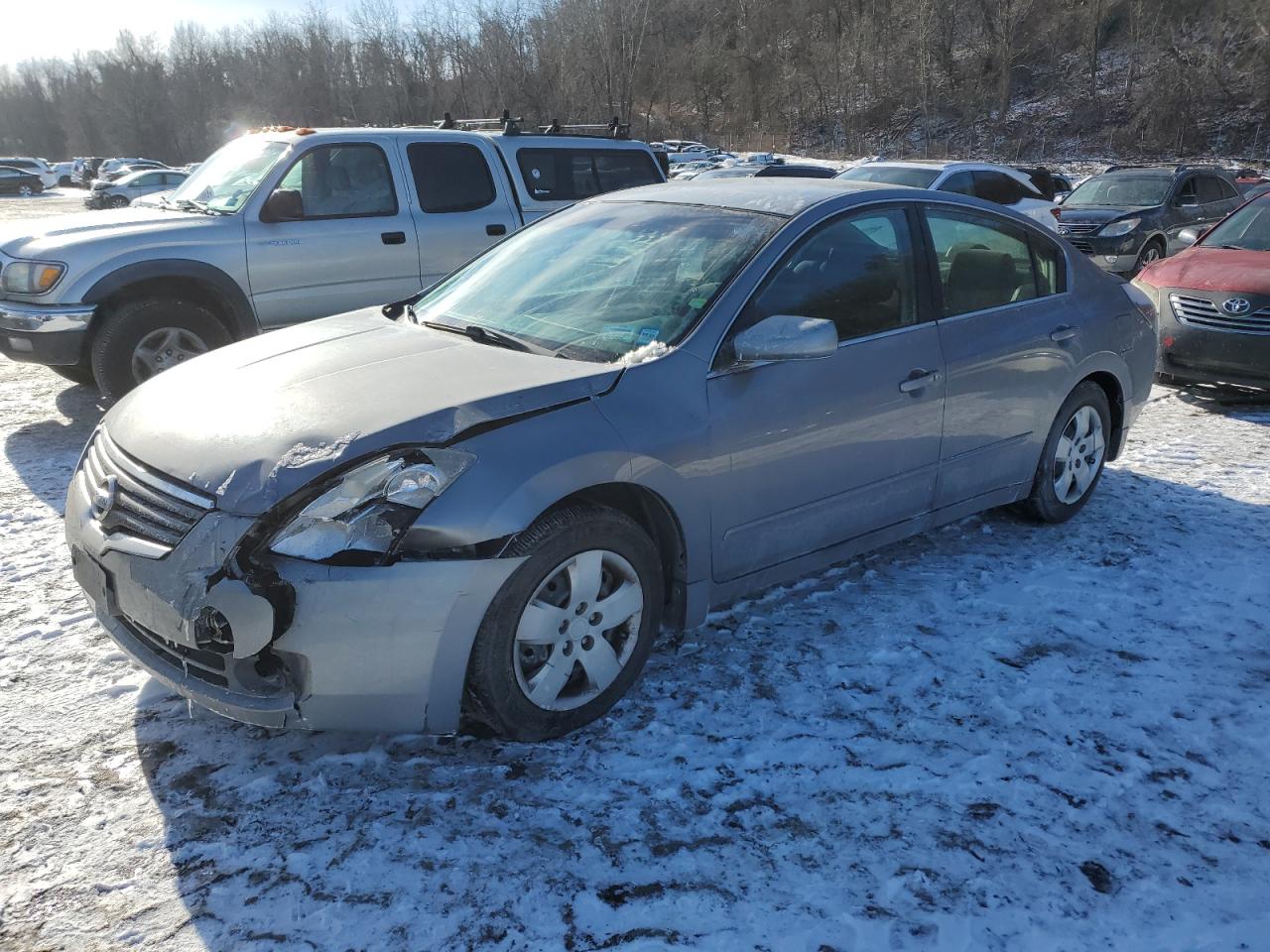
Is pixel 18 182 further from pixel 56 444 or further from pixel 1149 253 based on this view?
pixel 1149 253

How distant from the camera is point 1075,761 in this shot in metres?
2.99

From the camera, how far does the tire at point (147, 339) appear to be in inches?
244

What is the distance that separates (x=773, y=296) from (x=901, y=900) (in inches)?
81.2

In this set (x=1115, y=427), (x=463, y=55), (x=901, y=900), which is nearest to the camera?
(x=901, y=900)

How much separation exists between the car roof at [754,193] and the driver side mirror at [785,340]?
2.11 feet

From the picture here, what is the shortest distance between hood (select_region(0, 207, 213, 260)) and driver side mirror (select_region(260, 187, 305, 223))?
306 mm

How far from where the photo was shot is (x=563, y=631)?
2949mm

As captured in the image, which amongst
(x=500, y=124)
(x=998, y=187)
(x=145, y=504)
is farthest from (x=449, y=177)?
(x=998, y=187)

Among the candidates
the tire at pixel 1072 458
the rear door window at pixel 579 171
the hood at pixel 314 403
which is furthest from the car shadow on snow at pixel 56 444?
the tire at pixel 1072 458

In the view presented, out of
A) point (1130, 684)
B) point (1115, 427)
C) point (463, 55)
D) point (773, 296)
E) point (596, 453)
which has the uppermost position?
point (463, 55)

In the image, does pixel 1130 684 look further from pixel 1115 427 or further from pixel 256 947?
pixel 256 947

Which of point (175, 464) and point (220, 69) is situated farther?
point (220, 69)

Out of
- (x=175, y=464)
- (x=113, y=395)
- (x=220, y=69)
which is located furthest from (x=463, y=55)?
(x=175, y=464)

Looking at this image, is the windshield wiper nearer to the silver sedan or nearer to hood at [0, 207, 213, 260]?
the silver sedan
